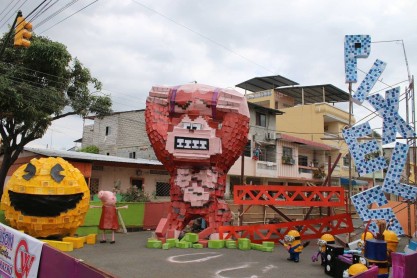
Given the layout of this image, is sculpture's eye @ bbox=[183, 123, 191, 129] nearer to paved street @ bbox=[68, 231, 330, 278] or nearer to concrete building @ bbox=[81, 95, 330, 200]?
paved street @ bbox=[68, 231, 330, 278]

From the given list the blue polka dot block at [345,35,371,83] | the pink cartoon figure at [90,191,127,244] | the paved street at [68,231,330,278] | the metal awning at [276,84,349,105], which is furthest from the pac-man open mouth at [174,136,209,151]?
the metal awning at [276,84,349,105]

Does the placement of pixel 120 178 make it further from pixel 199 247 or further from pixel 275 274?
pixel 275 274

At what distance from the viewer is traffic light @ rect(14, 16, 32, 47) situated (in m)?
9.04

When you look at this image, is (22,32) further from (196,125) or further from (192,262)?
(192,262)

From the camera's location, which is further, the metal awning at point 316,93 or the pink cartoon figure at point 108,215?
the metal awning at point 316,93

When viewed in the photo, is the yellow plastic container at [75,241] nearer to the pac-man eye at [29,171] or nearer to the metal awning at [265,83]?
the pac-man eye at [29,171]

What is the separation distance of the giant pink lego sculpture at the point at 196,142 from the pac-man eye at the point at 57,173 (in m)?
2.79

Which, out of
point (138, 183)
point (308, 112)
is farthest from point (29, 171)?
point (308, 112)

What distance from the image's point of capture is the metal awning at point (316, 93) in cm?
3189

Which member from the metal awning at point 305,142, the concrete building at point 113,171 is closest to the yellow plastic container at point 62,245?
the concrete building at point 113,171

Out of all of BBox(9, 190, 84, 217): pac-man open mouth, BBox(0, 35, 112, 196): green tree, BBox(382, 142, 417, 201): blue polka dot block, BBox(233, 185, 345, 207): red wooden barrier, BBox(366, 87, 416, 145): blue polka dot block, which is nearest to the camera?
BBox(9, 190, 84, 217): pac-man open mouth

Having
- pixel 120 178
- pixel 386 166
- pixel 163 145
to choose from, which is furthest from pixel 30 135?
pixel 386 166

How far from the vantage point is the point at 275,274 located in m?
7.50

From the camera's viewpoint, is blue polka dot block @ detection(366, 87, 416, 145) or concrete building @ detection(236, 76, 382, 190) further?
concrete building @ detection(236, 76, 382, 190)
